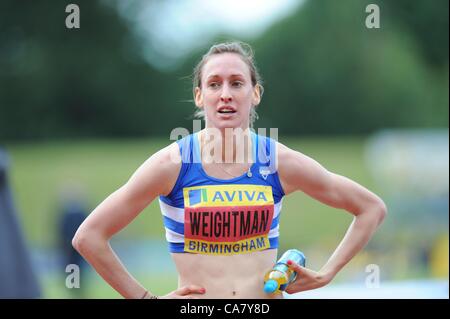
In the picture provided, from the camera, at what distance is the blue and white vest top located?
16.5 ft

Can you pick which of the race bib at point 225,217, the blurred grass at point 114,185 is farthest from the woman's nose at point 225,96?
the blurred grass at point 114,185

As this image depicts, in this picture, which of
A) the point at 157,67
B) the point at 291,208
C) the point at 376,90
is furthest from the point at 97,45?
the point at 291,208

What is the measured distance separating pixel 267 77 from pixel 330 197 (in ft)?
119

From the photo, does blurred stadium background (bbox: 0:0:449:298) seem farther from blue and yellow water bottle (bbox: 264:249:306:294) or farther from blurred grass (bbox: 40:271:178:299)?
blue and yellow water bottle (bbox: 264:249:306:294)

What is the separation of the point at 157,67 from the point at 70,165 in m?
14.9

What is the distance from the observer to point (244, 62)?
17.1 ft

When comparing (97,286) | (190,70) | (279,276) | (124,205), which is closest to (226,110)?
(124,205)

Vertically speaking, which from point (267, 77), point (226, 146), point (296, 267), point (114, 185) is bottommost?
point (114, 185)

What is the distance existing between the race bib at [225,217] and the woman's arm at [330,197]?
0.68ft

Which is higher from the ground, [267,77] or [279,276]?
[267,77]

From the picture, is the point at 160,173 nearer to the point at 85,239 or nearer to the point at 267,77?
the point at 85,239

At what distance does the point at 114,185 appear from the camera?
2680cm
